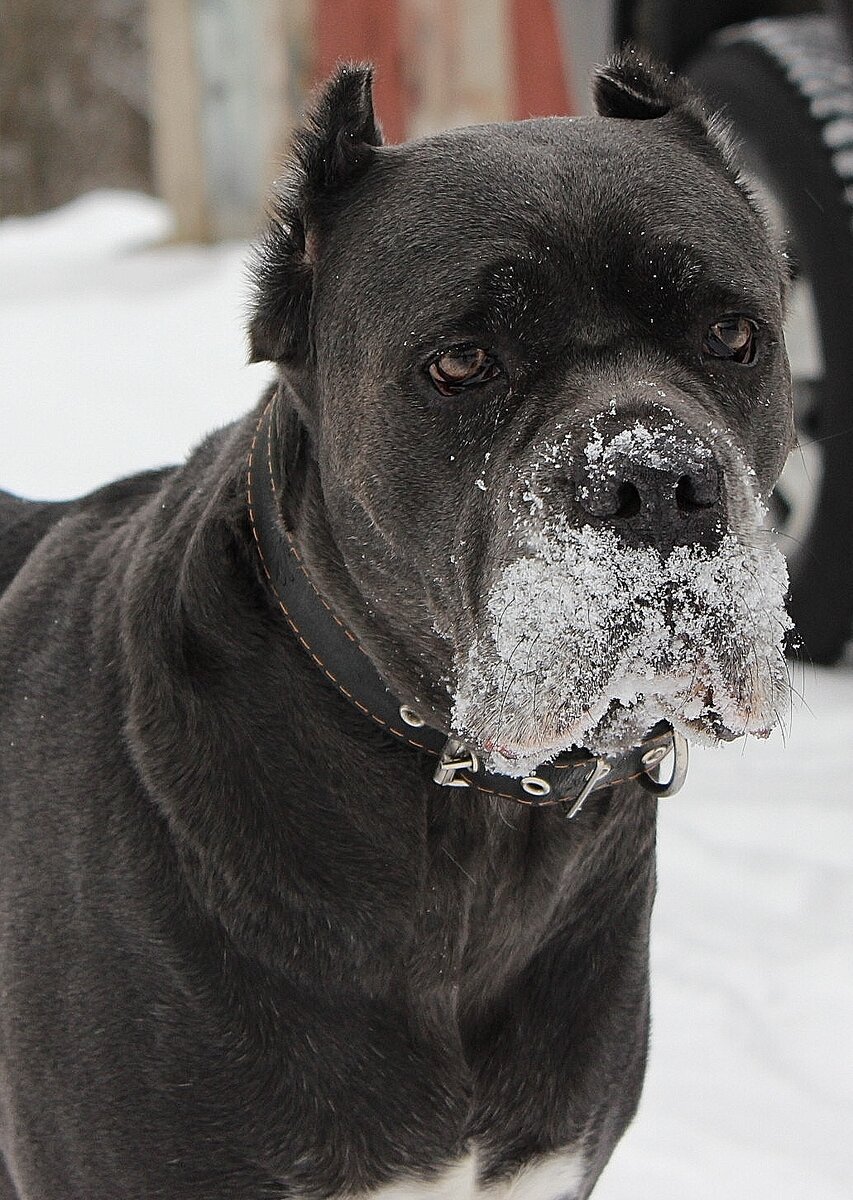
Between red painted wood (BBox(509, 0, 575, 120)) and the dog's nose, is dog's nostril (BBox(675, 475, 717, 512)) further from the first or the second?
red painted wood (BBox(509, 0, 575, 120))

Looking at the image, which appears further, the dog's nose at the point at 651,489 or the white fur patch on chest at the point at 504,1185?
the white fur patch on chest at the point at 504,1185

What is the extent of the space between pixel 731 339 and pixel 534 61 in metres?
8.41

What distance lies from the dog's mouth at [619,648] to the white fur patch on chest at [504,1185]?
0.54 m

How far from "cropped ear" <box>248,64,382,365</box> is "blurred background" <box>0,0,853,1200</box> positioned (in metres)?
0.05

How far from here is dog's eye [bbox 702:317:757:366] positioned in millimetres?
1989

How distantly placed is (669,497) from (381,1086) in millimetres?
823

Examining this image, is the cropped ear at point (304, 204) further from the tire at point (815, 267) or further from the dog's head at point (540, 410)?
the tire at point (815, 267)

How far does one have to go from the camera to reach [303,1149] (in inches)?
78.0

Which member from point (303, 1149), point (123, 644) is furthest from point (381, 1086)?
point (123, 644)

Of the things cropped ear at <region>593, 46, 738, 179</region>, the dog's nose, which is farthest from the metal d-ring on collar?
cropped ear at <region>593, 46, 738, 179</region>

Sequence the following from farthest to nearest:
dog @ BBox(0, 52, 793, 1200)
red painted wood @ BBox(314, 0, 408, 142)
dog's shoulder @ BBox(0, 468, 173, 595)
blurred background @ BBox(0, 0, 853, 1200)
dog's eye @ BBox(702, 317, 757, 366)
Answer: red painted wood @ BBox(314, 0, 408, 142)
blurred background @ BBox(0, 0, 853, 1200)
dog's shoulder @ BBox(0, 468, 173, 595)
dog's eye @ BBox(702, 317, 757, 366)
dog @ BBox(0, 52, 793, 1200)

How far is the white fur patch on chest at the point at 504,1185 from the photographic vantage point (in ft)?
6.69

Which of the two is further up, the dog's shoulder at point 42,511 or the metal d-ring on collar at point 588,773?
the dog's shoulder at point 42,511

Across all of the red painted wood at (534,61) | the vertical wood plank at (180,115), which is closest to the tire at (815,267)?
the red painted wood at (534,61)
